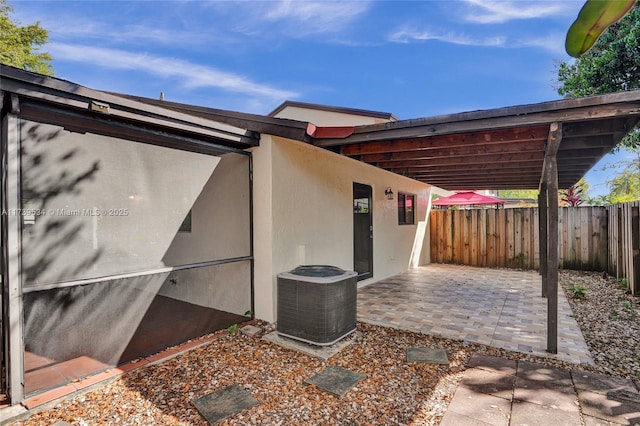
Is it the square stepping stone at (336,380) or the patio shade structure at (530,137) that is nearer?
the square stepping stone at (336,380)

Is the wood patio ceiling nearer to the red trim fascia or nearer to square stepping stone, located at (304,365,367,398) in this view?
the red trim fascia

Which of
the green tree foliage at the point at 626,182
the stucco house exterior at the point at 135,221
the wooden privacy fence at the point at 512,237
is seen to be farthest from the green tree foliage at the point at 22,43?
the green tree foliage at the point at 626,182

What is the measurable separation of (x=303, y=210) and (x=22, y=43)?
731 inches

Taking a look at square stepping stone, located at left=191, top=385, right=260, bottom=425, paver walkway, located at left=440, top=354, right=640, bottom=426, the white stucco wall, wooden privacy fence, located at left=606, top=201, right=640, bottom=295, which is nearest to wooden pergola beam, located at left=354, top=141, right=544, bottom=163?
the white stucco wall

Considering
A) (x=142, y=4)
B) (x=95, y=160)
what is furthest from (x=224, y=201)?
(x=142, y=4)

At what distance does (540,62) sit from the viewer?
32.6 feet

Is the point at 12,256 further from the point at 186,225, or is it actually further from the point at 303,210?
the point at 303,210

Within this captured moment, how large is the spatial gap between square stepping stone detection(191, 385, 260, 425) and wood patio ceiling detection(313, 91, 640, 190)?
3.23m

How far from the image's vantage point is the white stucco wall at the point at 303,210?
4.46 m

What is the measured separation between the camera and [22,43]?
1492 centimetres

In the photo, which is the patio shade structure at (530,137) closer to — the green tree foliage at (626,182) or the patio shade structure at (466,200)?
the patio shade structure at (466,200)

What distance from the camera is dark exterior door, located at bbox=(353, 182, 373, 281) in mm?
7032

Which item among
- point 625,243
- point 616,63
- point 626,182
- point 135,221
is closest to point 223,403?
point 135,221

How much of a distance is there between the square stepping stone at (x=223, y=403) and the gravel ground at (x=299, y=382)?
0.06m
